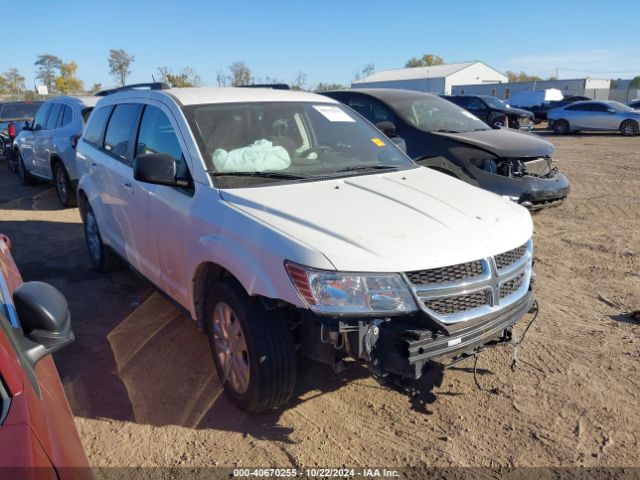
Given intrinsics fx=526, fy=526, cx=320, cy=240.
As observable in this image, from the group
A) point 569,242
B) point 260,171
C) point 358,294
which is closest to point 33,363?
point 358,294

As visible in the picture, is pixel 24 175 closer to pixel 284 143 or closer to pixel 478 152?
pixel 478 152

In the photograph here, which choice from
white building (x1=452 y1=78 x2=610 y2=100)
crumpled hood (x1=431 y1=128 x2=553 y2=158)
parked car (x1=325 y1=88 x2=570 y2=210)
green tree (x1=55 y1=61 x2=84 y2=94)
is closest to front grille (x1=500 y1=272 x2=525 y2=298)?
parked car (x1=325 y1=88 x2=570 y2=210)

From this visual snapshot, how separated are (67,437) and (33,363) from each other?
0.98ft

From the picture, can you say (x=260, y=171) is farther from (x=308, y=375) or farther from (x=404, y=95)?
(x=404, y=95)

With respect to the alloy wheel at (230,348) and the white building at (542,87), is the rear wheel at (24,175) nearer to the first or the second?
the alloy wheel at (230,348)

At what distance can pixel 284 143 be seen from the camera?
12.6 ft

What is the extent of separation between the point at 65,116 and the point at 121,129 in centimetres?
513

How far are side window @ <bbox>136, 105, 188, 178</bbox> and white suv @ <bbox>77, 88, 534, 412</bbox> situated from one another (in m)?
0.01

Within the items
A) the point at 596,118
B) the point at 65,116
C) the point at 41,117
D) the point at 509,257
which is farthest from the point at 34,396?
the point at 596,118

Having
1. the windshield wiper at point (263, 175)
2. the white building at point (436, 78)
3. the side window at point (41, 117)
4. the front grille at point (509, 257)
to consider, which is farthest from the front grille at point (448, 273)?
the white building at point (436, 78)

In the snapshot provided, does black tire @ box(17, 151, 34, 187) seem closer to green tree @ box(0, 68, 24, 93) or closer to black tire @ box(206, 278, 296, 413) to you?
black tire @ box(206, 278, 296, 413)

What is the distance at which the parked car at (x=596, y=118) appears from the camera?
2122cm

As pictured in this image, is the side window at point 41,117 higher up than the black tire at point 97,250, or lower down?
higher up

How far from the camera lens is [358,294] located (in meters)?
2.54
